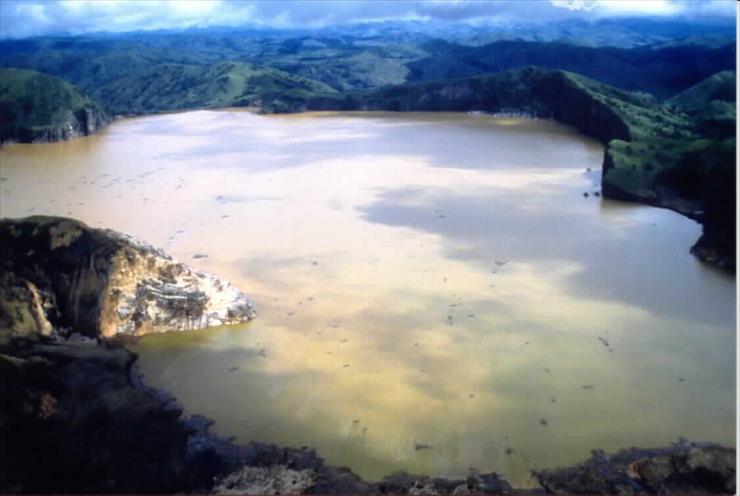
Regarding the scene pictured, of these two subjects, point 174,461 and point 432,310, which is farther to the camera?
point 432,310

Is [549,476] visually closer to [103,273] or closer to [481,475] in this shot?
[481,475]

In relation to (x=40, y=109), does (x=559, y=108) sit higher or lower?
higher

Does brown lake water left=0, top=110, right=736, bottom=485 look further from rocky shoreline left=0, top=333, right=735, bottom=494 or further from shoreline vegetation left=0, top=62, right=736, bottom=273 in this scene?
shoreline vegetation left=0, top=62, right=736, bottom=273

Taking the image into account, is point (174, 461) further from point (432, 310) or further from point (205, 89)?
point (205, 89)

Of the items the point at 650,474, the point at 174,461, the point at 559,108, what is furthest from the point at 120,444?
the point at 559,108

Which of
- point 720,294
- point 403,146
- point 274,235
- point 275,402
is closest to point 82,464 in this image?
point 275,402

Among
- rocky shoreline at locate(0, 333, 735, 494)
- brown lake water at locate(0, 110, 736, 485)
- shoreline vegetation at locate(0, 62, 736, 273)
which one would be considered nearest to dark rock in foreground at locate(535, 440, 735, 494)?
rocky shoreline at locate(0, 333, 735, 494)

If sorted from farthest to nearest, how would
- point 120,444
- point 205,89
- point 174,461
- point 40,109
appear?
point 205,89 → point 40,109 → point 120,444 → point 174,461
